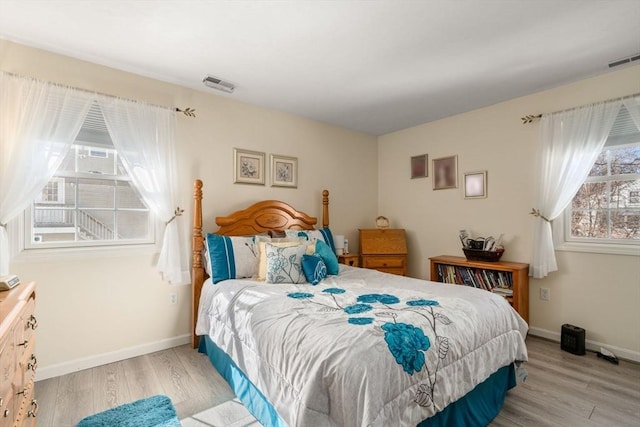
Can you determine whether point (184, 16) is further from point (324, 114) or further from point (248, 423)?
point (248, 423)

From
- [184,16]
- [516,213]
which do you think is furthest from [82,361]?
[516,213]

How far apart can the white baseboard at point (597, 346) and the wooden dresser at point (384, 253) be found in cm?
149

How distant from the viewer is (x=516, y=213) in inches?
129

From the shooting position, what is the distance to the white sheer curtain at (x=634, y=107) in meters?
2.55

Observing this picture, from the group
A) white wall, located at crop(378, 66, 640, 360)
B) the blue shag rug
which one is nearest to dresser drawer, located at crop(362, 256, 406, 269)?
white wall, located at crop(378, 66, 640, 360)

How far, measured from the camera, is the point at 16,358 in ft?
4.19

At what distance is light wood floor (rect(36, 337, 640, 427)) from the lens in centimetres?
187

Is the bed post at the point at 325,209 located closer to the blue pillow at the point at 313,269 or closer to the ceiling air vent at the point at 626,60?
the blue pillow at the point at 313,269

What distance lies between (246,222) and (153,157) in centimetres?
105

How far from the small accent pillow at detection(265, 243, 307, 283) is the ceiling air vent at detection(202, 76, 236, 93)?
1.57 meters

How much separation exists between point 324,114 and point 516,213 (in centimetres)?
242

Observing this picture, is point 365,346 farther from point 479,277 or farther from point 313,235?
point 479,277

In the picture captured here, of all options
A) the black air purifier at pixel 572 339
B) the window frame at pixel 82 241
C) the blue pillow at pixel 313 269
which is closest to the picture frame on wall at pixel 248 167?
the window frame at pixel 82 241

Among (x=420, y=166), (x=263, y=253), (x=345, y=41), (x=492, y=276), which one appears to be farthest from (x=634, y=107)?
(x=263, y=253)
